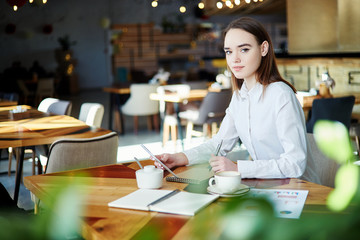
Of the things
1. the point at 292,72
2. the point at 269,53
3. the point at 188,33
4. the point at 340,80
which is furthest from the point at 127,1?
the point at 269,53

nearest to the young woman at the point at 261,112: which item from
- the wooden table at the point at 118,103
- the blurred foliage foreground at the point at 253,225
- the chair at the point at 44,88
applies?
the blurred foliage foreground at the point at 253,225

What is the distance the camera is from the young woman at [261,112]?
1926 mm

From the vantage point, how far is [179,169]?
2096 mm

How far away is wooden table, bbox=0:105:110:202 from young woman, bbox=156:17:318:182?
4.12 feet

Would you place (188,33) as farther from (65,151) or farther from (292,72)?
(65,151)

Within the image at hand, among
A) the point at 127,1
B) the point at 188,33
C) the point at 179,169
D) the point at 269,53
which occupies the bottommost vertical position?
the point at 179,169

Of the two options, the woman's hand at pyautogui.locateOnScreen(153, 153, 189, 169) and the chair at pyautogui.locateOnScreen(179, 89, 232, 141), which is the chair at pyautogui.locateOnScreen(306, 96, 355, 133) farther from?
the woman's hand at pyautogui.locateOnScreen(153, 153, 189, 169)

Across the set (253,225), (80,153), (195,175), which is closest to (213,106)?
(80,153)

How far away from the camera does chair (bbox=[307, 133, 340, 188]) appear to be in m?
2.33

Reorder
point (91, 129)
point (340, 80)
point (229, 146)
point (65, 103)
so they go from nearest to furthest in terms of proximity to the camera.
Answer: point (229, 146) → point (91, 129) → point (65, 103) → point (340, 80)

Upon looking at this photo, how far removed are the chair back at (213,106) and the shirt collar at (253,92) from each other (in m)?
3.83

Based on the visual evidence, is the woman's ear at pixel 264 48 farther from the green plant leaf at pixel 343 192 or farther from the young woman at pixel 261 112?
the green plant leaf at pixel 343 192

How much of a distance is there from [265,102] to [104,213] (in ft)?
3.11

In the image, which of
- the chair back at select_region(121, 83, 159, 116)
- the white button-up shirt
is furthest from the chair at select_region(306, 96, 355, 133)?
the chair back at select_region(121, 83, 159, 116)
